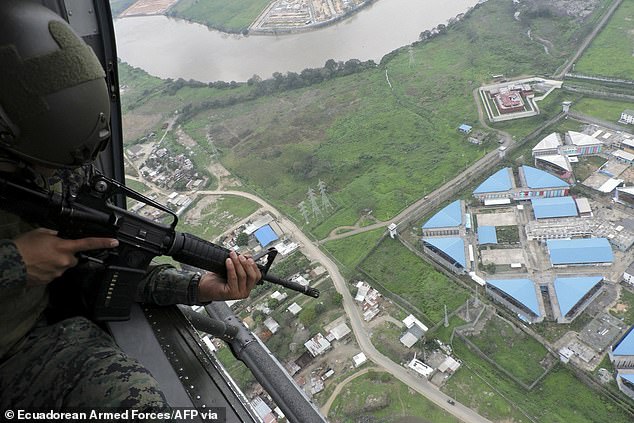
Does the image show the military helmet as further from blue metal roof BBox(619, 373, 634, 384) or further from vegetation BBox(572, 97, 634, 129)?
vegetation BBox(572, 97, 634, 129)

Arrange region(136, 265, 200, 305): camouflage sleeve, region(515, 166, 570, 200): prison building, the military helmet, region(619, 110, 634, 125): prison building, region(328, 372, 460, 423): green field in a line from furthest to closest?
region(619, 110, 634, 125): prison building, region(515, 166, 570, 200): prison building, region(328, 372, 460, 423): green field, region(136, 265, 200, 305): camouflage sleeve, the military helmet

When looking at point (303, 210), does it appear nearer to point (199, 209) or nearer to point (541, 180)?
point (199, 209)

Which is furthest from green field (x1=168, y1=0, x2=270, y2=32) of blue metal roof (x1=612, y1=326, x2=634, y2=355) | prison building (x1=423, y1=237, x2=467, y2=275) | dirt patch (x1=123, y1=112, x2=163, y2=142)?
blue metal roof (x1=612, y1=326, x2=634, y2=355)

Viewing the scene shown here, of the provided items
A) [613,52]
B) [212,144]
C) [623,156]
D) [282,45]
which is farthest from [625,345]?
[282,45]

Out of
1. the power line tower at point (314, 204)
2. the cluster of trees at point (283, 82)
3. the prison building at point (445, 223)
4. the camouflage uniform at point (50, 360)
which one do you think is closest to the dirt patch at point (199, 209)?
the power line tower at point (314, 204)

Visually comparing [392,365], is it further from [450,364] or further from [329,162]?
[329,162]

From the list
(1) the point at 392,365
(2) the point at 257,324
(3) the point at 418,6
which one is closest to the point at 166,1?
(3) the point at 418,6

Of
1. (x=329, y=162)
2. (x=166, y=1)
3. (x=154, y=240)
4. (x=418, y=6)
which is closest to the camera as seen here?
(x=154, y=240)
